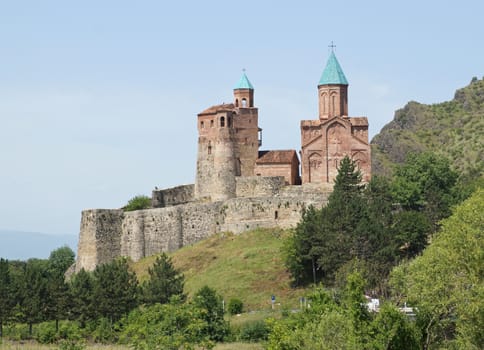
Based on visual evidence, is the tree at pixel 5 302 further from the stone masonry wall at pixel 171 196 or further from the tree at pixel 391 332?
the tree at pixel 391 332

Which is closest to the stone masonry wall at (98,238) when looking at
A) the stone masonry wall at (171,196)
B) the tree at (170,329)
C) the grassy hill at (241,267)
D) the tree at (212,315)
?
the grassy hill at (241,267)

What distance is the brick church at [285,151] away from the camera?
8431cm

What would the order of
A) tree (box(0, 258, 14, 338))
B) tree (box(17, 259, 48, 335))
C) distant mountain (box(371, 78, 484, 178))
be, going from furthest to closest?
distant mountain (box(371, 78, 484, 178)) < tree (box(0, 258, 14, 338)) < tree (box(17, 259, 48, 335))

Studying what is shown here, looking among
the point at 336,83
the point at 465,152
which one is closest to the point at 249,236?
the point at 336,83

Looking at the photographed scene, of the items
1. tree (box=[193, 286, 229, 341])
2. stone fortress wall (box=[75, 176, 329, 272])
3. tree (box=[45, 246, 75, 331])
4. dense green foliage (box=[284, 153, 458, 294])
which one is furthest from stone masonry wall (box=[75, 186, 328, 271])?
tree (box=[193, 286, 229, 341])

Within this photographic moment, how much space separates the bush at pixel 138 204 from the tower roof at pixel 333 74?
18.9m

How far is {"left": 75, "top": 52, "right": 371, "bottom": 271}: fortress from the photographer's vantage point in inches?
3280

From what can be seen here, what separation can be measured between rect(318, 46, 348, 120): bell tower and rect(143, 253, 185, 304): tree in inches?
894

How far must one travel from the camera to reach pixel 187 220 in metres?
83.0

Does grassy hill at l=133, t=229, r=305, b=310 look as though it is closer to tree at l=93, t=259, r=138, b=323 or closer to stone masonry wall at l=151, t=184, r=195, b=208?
tree at l=93, t=259, r=138, b=323

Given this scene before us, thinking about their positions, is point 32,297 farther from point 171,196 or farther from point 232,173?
point 171,196

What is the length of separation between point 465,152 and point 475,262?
238 ft

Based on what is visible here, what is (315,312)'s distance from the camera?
1935 inches

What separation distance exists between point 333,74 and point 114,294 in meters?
28.1
